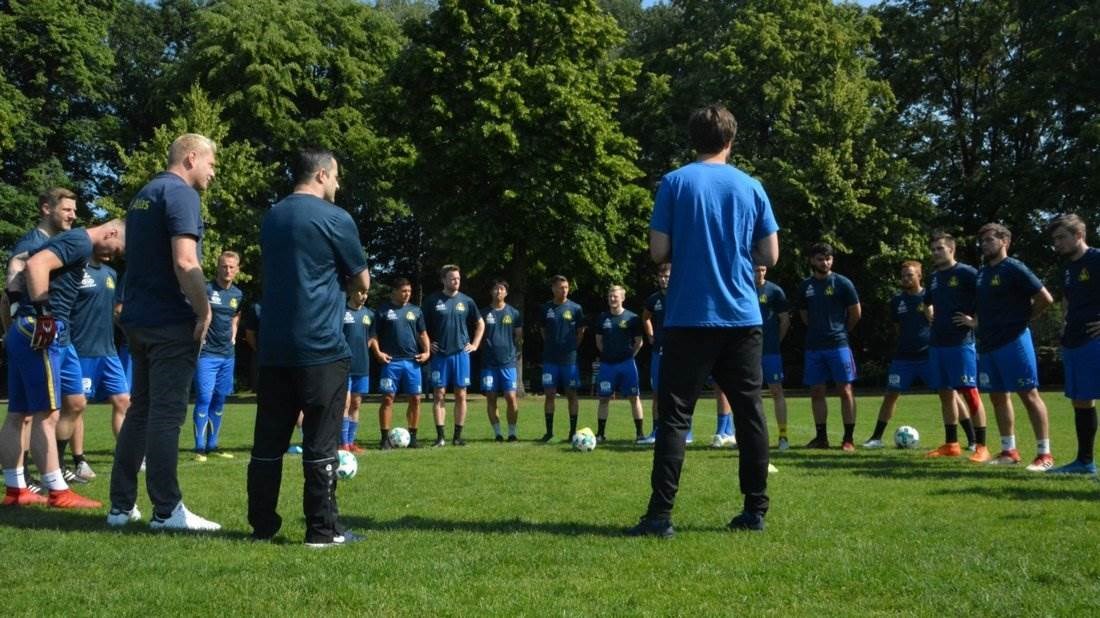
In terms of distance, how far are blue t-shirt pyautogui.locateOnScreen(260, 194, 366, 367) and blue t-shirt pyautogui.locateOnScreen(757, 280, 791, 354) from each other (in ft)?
27.5

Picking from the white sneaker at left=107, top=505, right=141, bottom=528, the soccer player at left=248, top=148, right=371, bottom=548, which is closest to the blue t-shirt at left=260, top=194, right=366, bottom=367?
the soccer player at left=248, top=148, right=371, bottom=548

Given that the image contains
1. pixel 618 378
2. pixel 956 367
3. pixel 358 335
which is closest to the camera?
pixel 956 367

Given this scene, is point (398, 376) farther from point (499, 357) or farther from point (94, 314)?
point (94, 314)

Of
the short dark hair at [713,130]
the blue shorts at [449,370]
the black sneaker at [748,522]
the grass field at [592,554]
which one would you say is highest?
the short dark hair at [713,130]

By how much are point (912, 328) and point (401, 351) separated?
7.06 m

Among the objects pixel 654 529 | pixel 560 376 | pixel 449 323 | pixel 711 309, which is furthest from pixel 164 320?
pixel 560 376

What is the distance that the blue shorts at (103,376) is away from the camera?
33.3 feet

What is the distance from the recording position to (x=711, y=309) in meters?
5.96

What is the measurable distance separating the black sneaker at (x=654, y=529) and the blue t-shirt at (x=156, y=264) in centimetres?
314

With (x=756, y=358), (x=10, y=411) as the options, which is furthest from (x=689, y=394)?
(x=10, y=411)

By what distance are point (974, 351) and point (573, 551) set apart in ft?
26.4

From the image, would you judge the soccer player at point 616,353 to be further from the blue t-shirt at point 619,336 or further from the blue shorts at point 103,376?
the blue shorts at point 103,376

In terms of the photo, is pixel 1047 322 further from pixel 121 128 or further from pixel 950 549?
pixel 950 549

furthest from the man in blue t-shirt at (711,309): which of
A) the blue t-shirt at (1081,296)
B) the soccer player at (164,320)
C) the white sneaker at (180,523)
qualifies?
the blue t-shirt at (1081,296)
